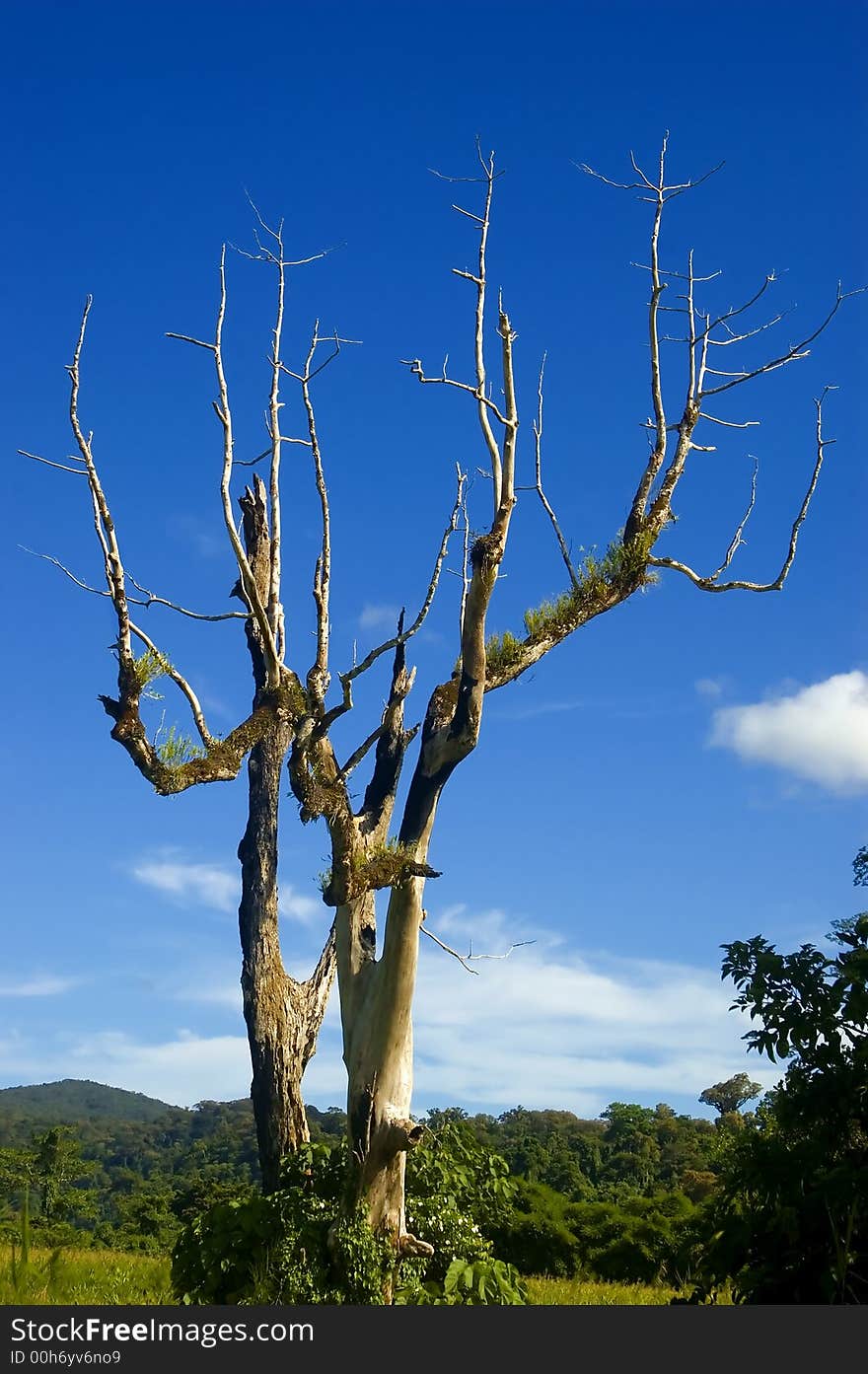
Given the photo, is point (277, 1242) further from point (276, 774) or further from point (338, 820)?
point (276, 774)

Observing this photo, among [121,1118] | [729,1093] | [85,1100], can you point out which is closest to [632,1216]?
[729,1093]

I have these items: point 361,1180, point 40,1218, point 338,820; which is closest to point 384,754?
point 338,820

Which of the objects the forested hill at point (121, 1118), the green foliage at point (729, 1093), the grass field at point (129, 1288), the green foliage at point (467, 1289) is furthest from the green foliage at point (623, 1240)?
the green foliage at point (729, 1093)

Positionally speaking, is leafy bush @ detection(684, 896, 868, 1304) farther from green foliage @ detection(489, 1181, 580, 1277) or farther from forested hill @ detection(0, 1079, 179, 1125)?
forested hill @ detection(0, 1079, 179, 1125)

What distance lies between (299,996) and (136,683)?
315 centimetres

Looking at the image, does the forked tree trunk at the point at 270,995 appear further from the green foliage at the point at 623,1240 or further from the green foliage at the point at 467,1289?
the green foliage at the point at 623,1240

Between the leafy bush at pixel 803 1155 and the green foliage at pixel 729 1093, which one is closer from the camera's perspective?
the leafy bush at pixel 803 1155

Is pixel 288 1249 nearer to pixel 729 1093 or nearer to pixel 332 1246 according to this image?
pixel 332 1246

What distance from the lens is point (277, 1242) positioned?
7973 mm

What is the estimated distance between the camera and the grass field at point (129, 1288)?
4.83m

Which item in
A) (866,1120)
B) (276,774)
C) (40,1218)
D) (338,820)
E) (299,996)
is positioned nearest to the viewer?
(866,1120)

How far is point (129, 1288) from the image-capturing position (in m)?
7.96

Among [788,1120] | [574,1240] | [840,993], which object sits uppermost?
[840,993]

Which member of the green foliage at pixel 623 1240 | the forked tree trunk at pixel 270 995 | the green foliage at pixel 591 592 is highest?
the green foliage at pixel 591 592
